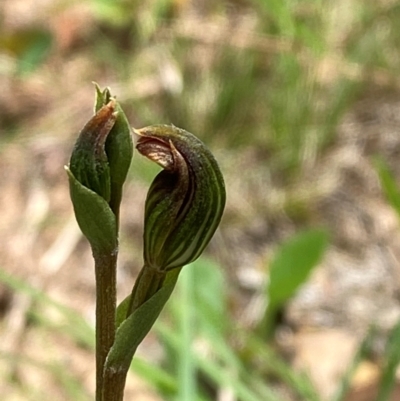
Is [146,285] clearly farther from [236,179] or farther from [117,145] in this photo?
[236,179]

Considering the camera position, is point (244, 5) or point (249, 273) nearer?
point (249, 273)

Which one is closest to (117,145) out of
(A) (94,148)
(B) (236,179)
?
(A) (94,148)

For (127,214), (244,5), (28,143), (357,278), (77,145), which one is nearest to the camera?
(77,145)

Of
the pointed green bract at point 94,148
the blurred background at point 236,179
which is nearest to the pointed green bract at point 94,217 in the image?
the pointed green bract at point 94,148

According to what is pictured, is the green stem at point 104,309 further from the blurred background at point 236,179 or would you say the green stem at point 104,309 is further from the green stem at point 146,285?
the blurred background at point 236,179

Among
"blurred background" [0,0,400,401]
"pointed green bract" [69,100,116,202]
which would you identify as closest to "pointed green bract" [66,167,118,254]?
"pointed green bract" [69,100,116,202]

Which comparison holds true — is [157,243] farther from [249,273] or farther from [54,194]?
[54,194]

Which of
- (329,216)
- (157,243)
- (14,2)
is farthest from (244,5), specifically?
(157,243)
